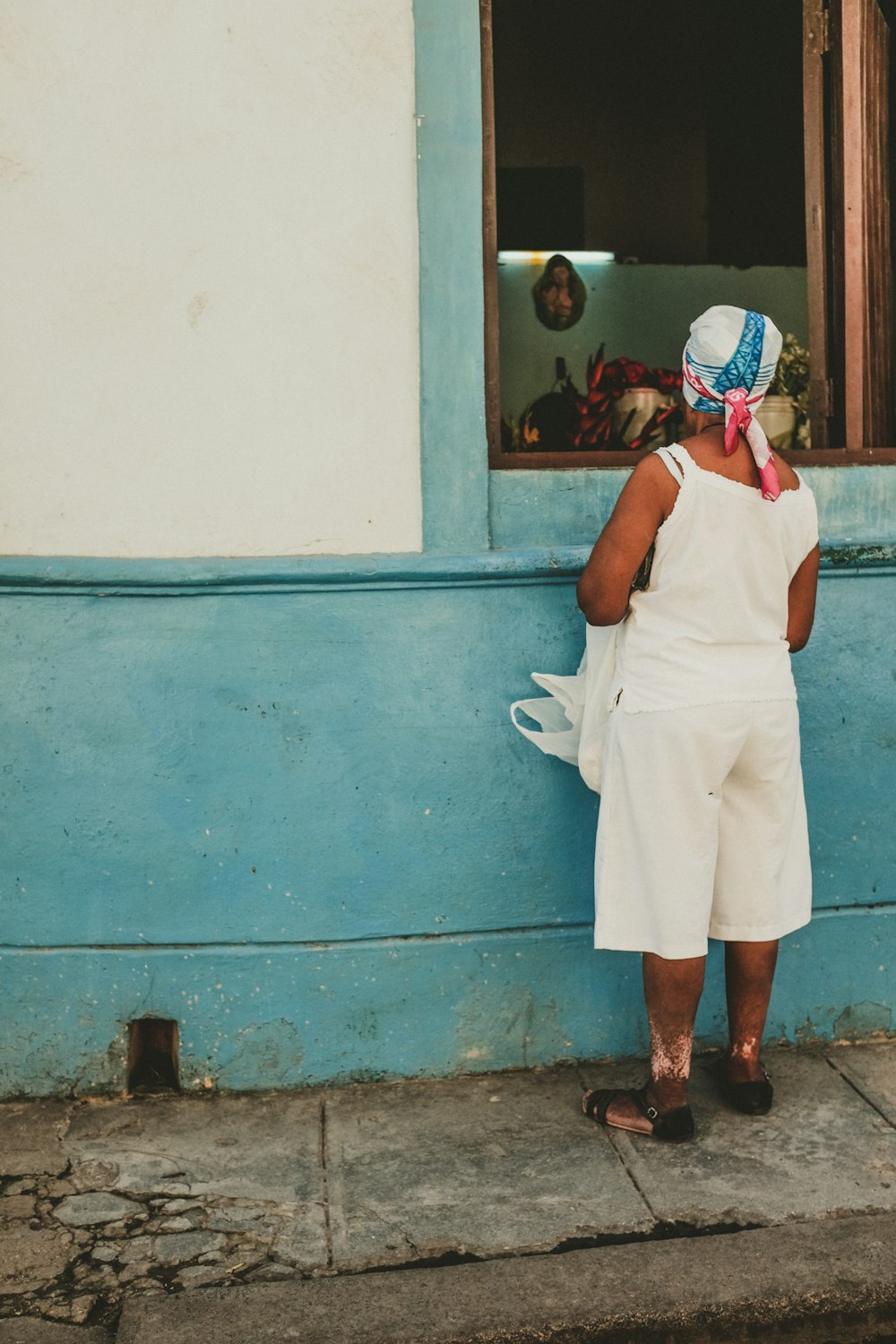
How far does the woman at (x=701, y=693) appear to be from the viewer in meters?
3.04

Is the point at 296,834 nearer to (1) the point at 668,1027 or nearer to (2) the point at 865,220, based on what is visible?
(1) the point at 668,1027

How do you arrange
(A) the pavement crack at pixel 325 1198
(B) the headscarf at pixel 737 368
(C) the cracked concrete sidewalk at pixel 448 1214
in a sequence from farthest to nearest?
1. (B) the headscarf at pixel 737 368
2. (A) the pavement crack at pixel 325 1198
3. (C) the cracked concrete sidewalk at pixel 448 1214

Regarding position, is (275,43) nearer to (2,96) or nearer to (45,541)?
(2,96)

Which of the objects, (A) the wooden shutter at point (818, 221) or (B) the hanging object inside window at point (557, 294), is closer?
(A) the wooden shutter at point (818, 221)

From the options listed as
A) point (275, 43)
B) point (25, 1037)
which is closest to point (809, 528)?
point (275, 43)

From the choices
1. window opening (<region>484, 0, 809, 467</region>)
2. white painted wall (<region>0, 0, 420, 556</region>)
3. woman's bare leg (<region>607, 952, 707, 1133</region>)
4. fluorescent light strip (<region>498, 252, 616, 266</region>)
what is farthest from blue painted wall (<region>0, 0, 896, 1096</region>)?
fluorescent light strip (<region>498, 252, 616, 266</region>)

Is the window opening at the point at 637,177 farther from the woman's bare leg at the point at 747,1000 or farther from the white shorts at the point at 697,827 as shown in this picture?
→ the woman's bare leg at the point at 747,1000

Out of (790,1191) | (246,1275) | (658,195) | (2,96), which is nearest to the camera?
(246,1275)

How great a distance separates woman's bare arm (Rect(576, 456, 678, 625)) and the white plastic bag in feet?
0.40

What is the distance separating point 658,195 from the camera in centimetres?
886

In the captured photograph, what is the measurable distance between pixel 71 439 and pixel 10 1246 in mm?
1917

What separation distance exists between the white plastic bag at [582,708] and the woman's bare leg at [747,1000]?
0.56 m

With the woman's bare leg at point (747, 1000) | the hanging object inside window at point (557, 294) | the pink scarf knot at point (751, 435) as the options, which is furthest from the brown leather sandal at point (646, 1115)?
the hanging object inside window at point (557, 294)

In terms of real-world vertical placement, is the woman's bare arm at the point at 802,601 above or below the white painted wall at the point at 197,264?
below
